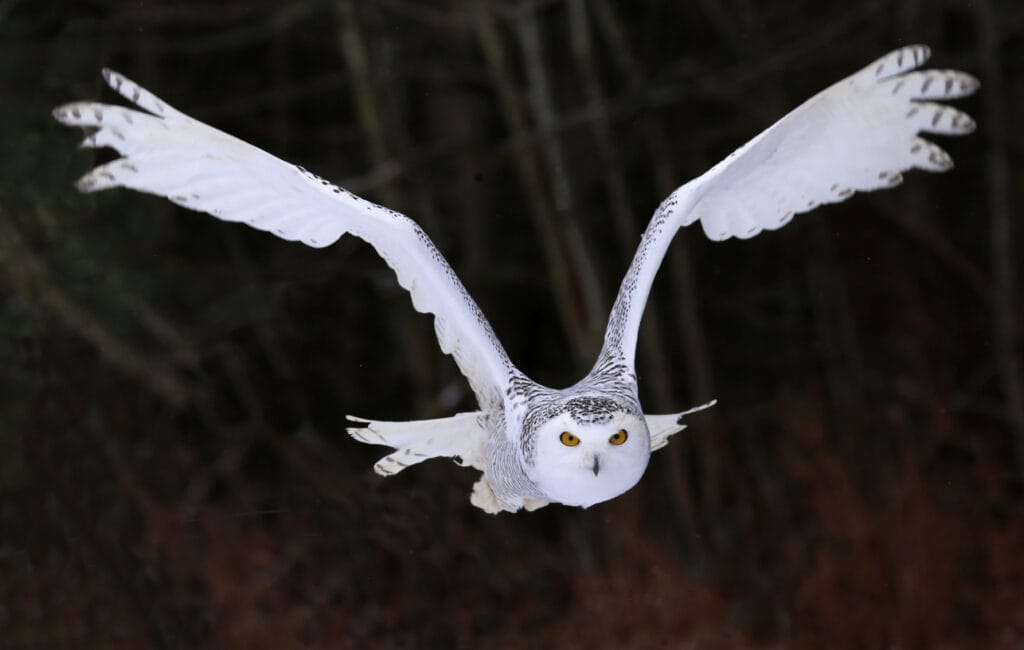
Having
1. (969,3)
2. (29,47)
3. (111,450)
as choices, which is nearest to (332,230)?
(111,450)

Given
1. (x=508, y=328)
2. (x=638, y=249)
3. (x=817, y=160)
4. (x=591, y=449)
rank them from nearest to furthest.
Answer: (x=591, y=449) → (x=638, y=249) → (x=817, y=160) → (x=508, y=328)

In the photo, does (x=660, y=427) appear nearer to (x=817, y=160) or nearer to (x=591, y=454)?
(x=591, y=454)

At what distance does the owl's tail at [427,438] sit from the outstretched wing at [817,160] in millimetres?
313

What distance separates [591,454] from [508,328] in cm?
379

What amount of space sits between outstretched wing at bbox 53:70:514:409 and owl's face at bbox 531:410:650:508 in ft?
0.91

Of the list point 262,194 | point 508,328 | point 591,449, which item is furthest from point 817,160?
point 508,328

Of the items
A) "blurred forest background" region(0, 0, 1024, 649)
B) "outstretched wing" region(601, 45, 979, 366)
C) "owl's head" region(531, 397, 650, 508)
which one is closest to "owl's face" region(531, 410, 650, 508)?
"owl's head" region(531, 397, 650, 508)

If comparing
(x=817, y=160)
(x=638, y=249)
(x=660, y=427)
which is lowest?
(x=660, y=427)

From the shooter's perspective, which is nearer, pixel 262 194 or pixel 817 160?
pixel 262 194

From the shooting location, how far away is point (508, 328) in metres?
5.70

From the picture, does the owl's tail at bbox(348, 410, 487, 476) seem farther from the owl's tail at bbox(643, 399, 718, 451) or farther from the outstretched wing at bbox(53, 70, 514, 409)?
the owl's tail at bbox(643, 399, 718, 451)

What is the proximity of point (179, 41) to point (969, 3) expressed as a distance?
3602 mm

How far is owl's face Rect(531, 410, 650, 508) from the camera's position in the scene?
6.30ft

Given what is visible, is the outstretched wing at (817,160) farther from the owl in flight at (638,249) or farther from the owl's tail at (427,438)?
the owl's tail at (427,438)
